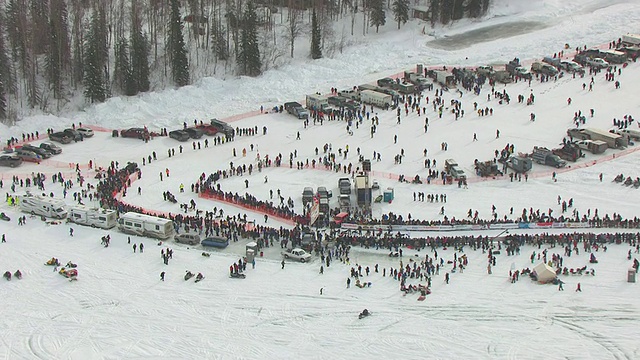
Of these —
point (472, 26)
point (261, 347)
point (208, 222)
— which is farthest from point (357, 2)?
point (261, 347)

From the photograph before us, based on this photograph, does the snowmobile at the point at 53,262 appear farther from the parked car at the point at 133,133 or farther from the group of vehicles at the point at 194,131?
the parked car at the point at 133,133

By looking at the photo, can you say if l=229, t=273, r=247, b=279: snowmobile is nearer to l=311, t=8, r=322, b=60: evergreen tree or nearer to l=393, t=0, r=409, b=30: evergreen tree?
l=311, t=8, r=322, b=60: evergreen tree

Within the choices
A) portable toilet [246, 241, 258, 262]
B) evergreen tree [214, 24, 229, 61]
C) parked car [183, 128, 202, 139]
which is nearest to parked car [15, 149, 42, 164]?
parked car [183, 128, 202, 139]

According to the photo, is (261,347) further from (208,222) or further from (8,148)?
(8,148)

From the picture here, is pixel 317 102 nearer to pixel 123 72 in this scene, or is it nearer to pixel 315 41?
pixel 315 41

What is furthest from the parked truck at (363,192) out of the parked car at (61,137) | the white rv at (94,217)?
the parked car at (61,137)
